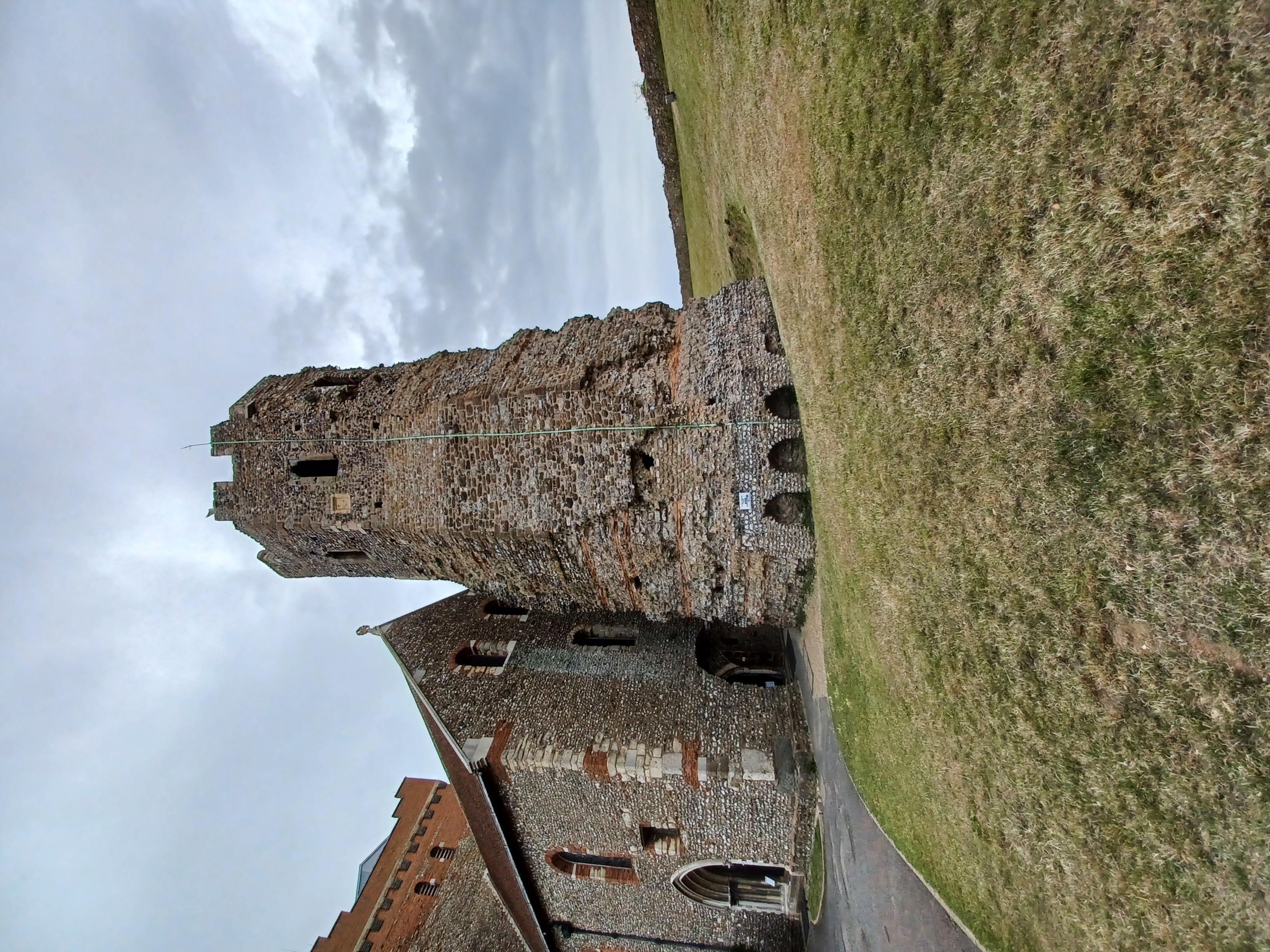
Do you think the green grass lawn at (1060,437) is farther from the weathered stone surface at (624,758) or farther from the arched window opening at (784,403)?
the weathered stone surface at (624,758)

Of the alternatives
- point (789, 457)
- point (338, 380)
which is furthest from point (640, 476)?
point (338, 380)

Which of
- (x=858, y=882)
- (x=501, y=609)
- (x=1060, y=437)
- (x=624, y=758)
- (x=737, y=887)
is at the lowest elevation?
(x=737, y=887)

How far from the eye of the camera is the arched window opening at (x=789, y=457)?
8.11 metres

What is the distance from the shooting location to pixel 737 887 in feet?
36.7

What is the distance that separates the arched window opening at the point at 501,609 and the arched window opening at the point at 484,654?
1.94ft

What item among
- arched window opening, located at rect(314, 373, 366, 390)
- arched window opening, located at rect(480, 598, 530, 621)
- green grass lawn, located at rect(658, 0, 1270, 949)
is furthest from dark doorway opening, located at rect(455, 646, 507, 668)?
green grass lawn, located at rect(658, 0, 1270, 949)

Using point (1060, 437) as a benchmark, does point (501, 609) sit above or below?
below

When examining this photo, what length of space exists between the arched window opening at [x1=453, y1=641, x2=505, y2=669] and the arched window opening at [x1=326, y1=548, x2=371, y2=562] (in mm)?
2141

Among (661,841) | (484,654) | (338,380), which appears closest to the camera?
(661,841)

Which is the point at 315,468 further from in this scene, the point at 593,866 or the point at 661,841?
the point at 593,866

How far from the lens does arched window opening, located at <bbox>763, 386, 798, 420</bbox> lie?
8227 mm

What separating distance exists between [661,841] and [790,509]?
17.6ft

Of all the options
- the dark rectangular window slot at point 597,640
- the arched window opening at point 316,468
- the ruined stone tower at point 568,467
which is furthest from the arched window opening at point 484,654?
the arched window opening at point 316,468

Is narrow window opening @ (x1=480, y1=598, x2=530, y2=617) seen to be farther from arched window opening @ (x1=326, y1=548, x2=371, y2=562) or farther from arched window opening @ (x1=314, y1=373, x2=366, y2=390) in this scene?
arched window opening @ (x1=314, y1=373, x2=366, y2=390)
